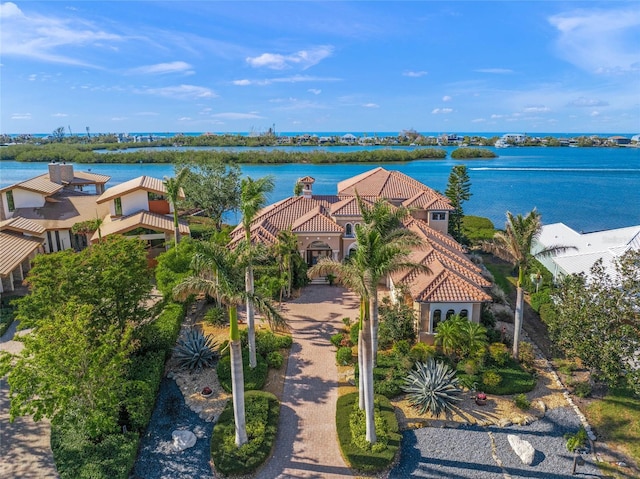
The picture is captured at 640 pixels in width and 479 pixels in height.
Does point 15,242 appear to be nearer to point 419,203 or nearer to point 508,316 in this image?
point 419,203

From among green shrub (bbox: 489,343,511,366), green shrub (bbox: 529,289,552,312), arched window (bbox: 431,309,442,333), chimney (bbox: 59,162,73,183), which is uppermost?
chimney (bbox: 59,162,73,183)

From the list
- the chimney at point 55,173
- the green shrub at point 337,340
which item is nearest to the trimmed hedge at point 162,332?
the green shrub at point 337,340

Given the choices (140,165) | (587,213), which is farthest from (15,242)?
(140,165)

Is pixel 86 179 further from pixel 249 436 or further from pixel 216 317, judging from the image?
pixel 249 436

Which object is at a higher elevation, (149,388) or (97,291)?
(97,291)

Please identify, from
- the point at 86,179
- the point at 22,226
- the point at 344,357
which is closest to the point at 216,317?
the point at 344,357

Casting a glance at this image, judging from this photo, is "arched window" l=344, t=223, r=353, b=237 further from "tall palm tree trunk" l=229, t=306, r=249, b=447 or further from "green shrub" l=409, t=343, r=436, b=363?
"tall palm tree trunk" l=229, t=306, r=249, b=447

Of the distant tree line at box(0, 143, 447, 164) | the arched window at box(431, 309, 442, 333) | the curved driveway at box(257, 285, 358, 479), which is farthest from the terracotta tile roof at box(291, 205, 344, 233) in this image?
the distant tree line at box(0, 143, 447, 164)
